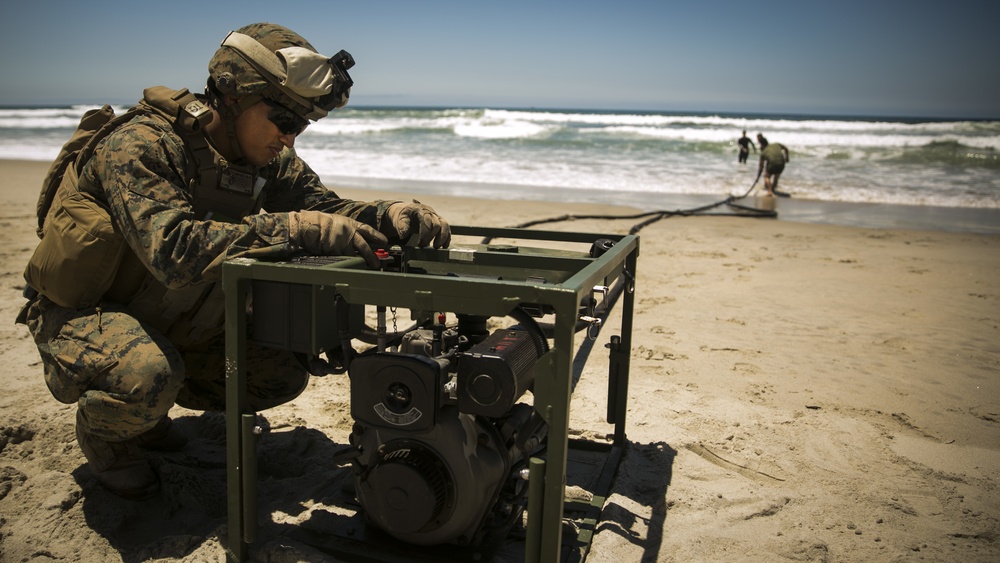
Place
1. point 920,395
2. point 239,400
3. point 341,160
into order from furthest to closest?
point 341,160 → point 920,395 → point 239,400

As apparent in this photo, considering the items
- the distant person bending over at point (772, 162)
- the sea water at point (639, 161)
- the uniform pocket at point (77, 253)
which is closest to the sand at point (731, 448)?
the uniform pocket at point (77, 253)

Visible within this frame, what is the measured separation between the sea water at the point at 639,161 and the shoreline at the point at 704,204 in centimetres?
10

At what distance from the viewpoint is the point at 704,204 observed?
1197cm

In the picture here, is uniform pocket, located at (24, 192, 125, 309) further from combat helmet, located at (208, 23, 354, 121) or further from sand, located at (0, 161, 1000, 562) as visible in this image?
sand, located at (0, 161, 1000, 562)

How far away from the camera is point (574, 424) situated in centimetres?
346

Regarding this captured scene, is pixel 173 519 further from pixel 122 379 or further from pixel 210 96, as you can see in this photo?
pixel 210 96

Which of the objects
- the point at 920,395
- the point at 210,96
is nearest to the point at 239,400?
the point at 210,96

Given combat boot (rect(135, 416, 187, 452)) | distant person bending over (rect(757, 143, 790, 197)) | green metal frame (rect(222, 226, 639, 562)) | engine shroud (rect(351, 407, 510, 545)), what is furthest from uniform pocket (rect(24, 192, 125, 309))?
distant person bending over (rect(757, 143, 790, 197))

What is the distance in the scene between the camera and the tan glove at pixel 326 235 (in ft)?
7.36

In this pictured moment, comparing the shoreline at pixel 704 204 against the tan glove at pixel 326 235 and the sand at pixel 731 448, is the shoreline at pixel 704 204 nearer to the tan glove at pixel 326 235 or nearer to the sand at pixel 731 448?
the sand at pixel 731 448

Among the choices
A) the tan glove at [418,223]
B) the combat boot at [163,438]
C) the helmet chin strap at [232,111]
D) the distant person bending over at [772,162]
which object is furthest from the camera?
the distant person bending over at [772,162]

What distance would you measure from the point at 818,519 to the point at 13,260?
20.8 ft

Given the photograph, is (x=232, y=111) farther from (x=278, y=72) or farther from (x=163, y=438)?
(x=163, y=438)

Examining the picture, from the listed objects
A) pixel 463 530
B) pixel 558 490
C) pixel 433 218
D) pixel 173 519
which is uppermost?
pixel 433 218
